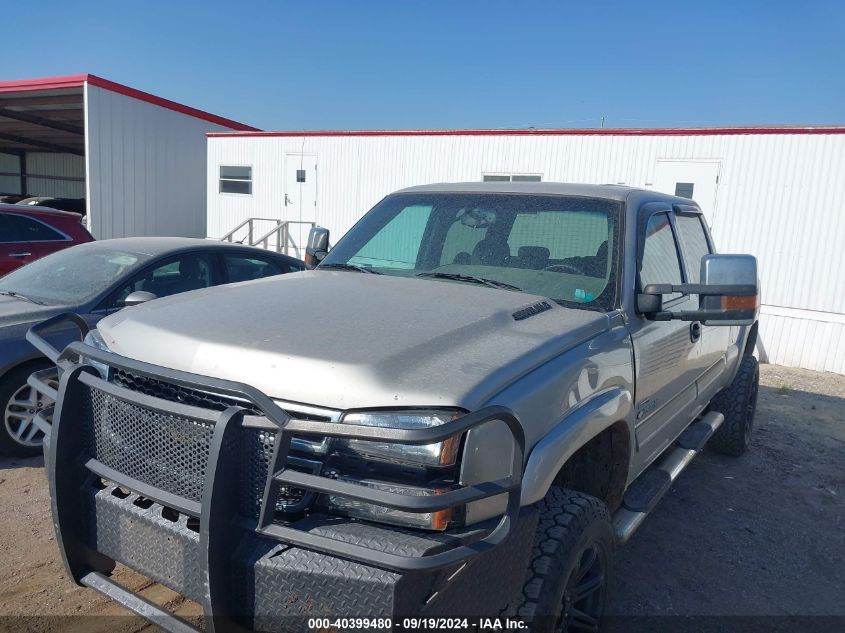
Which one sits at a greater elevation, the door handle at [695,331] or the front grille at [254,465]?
the door handle at [695,331]

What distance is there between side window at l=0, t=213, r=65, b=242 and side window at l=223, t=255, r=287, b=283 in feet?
11.4

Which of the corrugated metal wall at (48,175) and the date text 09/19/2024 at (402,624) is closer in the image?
the date text 09/19/2024 at (402,624)

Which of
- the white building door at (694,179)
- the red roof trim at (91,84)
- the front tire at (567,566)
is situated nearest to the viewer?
the front tire at (567,566)

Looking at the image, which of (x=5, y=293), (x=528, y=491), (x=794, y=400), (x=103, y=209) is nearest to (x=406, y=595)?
(x=528, y=491)

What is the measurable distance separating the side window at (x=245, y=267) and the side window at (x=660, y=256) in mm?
→ 3619

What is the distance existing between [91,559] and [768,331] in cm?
1032

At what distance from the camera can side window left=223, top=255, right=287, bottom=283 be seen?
235 inches

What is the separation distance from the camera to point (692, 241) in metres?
4.45

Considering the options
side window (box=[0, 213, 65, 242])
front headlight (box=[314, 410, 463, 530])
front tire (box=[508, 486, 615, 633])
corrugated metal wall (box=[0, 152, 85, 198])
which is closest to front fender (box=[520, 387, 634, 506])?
front tire (box=[508, 486, 615, 633])

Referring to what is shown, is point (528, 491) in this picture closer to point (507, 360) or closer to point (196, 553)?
point (507, 360)

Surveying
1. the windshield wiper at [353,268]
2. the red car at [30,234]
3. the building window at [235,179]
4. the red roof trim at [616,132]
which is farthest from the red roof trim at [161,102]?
the windshield wiper at [353,268]

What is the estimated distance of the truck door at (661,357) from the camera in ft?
10.2

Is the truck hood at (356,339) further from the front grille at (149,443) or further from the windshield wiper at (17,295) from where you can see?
the windshield wiper at (17,295)

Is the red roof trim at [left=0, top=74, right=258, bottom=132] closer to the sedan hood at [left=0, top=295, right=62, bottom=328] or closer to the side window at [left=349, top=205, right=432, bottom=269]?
the sedan hood at [left=0, top=295, right=62, bottom=328]
